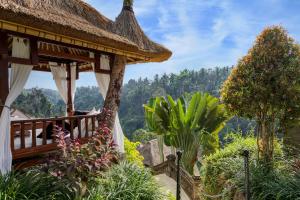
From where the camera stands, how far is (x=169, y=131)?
10.2 meters

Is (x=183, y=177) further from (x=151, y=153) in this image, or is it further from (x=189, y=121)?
(x=151, y=153)

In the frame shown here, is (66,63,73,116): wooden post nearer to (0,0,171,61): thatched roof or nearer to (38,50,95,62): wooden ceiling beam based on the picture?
(38,50,95,62): wooden ceiling beam

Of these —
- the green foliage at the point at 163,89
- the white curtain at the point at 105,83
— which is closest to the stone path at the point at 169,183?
the white curtain at the point at 105,83

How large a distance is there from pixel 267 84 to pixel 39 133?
14.9 feet

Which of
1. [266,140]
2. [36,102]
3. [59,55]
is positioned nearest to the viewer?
[266,140]

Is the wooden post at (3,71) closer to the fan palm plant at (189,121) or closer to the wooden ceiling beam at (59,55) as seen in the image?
the wooden ceiling beam at (59,55)

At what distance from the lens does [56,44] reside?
5938mm

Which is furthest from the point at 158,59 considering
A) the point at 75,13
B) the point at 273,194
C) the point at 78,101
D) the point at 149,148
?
the point at 78,101

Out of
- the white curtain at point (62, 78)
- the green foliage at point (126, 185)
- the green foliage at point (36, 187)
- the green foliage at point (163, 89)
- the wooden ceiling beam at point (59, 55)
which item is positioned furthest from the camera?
the green foliage at point (163, 89)

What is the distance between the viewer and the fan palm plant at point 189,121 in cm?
959

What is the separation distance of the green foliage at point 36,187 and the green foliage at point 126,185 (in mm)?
356

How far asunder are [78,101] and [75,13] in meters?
52.1

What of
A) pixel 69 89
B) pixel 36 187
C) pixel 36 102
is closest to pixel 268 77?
pixel 36 187

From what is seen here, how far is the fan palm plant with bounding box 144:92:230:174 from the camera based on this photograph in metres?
9.59
